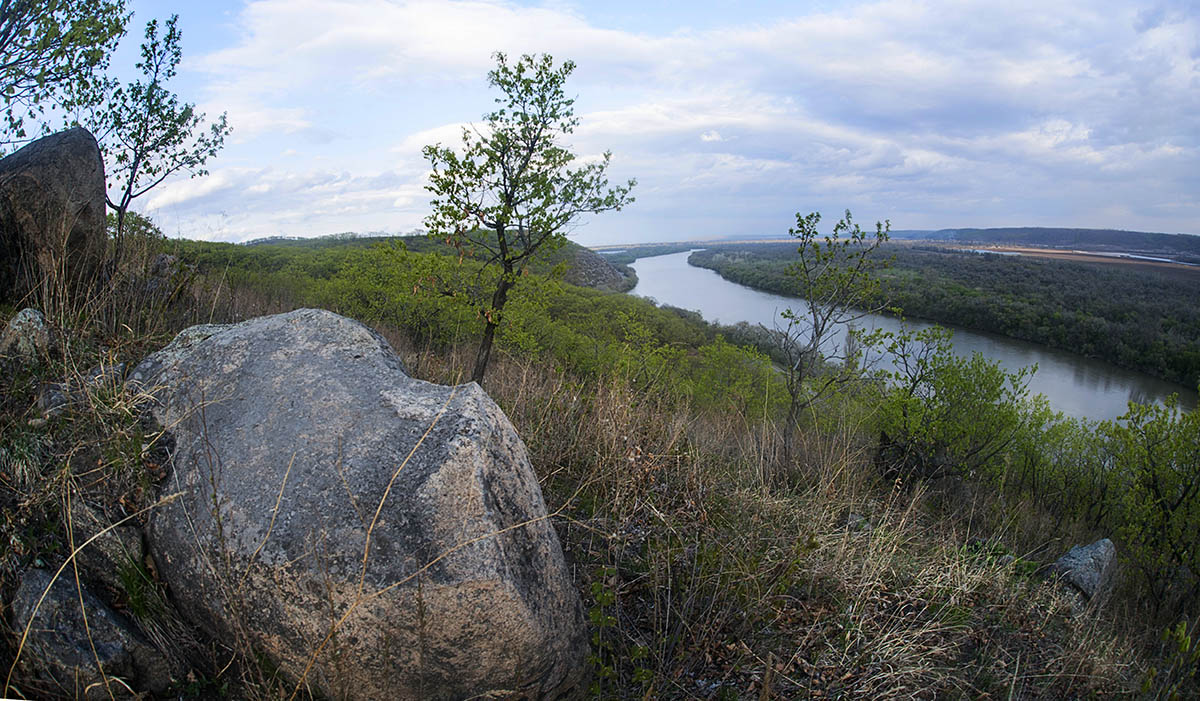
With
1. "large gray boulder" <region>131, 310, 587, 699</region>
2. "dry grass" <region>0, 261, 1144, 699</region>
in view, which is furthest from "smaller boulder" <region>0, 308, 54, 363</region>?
"large gray boulder" <region>131, 310, 587, 699</region>

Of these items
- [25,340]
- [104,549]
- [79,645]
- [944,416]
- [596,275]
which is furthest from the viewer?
[596,275]

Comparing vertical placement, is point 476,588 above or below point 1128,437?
above

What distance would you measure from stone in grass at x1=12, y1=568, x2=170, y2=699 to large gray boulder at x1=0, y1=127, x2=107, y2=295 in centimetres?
368

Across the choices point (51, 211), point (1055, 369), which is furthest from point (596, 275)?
point (51, 211)

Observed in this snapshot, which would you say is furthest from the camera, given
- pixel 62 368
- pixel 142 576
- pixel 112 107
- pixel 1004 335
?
pixel 1004 335

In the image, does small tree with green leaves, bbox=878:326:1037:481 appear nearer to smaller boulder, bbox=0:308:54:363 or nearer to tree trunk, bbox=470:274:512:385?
tree trunk, bbox=470:274:512:385

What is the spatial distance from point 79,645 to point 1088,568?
10617 mm

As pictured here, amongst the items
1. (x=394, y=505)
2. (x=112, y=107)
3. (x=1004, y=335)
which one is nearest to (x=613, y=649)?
(x=394, y=505)

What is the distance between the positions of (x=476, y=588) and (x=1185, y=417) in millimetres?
17168

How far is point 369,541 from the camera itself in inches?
99.5

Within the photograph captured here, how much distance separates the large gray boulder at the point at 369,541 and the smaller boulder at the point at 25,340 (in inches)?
60.2

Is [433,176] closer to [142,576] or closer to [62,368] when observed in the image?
[62,368]

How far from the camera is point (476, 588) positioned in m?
2.51

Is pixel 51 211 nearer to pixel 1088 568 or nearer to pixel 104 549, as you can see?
pixel 104 549
